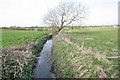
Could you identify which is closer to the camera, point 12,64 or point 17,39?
point 12,64

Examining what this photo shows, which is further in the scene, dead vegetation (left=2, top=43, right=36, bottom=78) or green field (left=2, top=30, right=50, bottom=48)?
green field (left=2, top=30, right=50, bottom=48)

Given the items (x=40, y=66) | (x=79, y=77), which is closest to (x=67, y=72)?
(x=79, y=77)

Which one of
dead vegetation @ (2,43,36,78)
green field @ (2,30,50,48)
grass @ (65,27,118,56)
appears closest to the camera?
dead vegetation @ (2,43,36,78)

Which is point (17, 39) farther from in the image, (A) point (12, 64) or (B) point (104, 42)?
(A) point (12, 64)

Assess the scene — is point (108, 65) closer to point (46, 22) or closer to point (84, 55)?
point (84, 55)

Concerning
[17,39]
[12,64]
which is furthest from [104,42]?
[17,39]

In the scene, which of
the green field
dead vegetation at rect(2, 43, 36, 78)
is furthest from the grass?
the green field

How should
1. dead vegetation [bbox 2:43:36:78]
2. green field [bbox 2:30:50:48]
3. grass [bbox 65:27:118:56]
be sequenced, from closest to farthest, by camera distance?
dead vegetation [bbox 2:43:36:78]
grass [bbox 65:27:118:56]
green field [bbox 2:30:50:48]

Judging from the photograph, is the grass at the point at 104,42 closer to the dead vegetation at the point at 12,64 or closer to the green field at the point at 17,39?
the dead vegetation at the point at 12,64

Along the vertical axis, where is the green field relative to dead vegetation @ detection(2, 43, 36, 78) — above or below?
above

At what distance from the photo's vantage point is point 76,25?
4253 centimetres

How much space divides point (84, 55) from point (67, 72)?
195 centimetres

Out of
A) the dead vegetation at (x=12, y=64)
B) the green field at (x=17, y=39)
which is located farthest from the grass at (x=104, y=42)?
the green field at (x=17, y=39)

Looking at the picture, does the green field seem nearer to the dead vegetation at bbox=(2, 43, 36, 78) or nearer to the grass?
the grass
